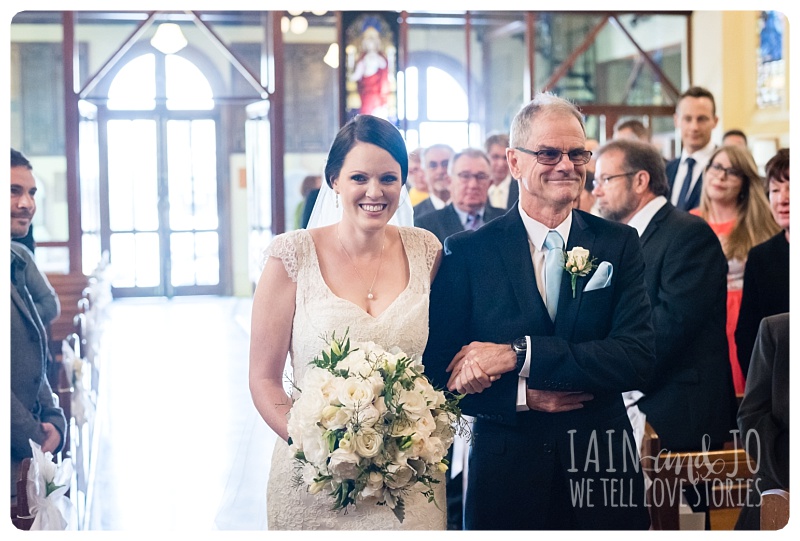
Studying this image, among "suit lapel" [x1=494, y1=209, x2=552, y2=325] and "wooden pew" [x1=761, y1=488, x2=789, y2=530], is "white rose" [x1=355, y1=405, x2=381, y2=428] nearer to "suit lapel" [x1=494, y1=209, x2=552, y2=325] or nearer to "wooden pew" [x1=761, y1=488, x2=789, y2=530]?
"suit lapel" [x1=494, y1=209, x2=552, y2=325]

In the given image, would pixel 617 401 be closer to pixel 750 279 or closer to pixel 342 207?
pixel 342 207

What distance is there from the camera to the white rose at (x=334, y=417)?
241 cm

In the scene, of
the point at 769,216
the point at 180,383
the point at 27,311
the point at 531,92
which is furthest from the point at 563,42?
the point at 27,311

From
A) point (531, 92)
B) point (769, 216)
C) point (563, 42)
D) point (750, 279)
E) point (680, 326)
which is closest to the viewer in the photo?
point (680, 326)

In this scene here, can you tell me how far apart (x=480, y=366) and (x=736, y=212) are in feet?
8.15

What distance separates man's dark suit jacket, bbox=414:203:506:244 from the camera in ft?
15.4

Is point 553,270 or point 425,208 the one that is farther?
point 425,208

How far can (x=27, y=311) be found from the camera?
319 cm

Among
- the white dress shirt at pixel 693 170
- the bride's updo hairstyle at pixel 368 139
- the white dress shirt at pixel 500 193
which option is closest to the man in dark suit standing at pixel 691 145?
the white dress shirt at pixel 693 170

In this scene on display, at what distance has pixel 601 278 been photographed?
2.86 m

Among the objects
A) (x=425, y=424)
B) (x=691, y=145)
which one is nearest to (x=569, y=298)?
(x=425, y=424)

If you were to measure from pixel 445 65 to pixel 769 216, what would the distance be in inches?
427

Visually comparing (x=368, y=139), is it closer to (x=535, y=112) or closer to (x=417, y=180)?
(x=535, y=112)
